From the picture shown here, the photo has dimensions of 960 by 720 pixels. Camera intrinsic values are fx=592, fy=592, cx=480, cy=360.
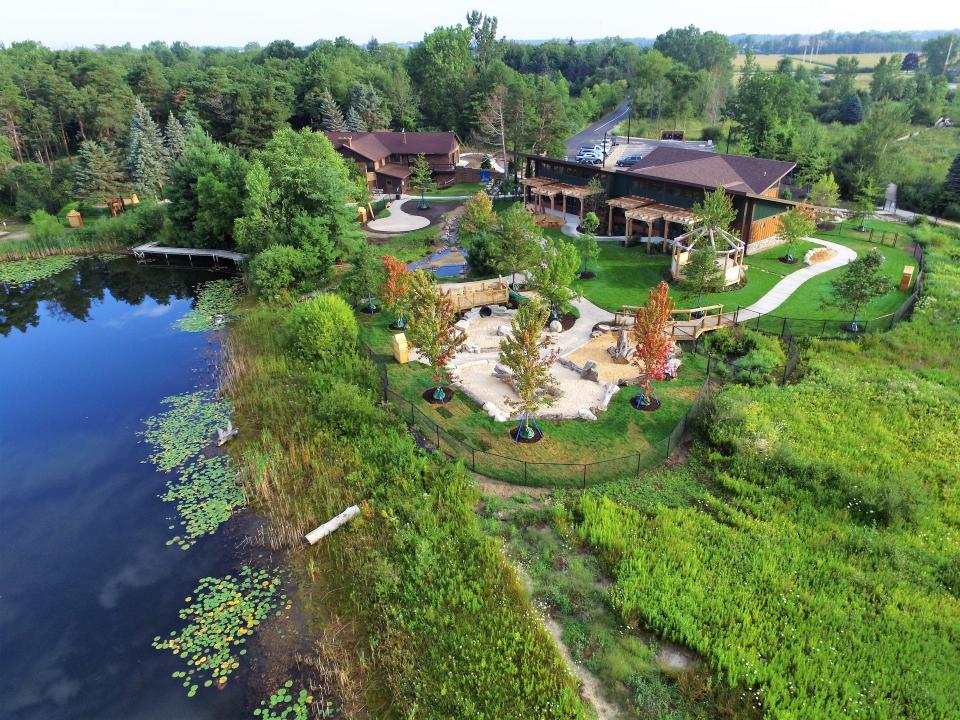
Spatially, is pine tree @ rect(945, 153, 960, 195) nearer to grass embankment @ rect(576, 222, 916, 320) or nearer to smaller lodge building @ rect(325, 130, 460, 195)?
grass embankment @ rect(576, 222, 916, 320)

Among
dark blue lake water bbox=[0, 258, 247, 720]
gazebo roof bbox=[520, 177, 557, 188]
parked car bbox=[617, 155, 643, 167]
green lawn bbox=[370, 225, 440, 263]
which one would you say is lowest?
dark blue lake water bbox=[0, 258, 247, 720]

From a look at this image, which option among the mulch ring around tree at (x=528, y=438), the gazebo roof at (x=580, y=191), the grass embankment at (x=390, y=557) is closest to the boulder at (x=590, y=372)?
the mulch ring around tree at (x=528, y=438)

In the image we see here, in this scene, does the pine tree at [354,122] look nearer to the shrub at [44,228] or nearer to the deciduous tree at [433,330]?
the shrub at [44,228]

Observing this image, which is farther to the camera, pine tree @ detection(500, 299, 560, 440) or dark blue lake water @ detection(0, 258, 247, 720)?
pine tree @ detection(500, 299, 560, 440)

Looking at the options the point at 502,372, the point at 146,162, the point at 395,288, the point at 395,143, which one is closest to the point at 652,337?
the point at 502,372

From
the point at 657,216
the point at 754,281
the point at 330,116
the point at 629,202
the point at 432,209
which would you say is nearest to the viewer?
the point at 754,281

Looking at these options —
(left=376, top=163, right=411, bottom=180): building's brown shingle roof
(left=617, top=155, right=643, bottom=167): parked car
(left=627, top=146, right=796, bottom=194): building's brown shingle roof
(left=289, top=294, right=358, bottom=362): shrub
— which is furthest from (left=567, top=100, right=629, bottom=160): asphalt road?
(left=289, top=294, right=358, bottom=362): shrub

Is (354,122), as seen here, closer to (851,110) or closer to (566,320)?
(566,320)
